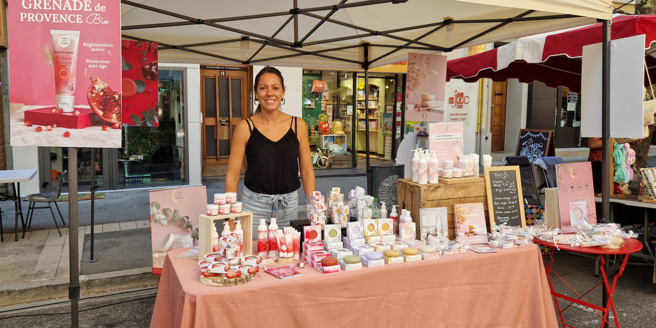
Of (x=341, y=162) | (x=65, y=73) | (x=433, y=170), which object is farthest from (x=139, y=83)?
(x=341, y=162)

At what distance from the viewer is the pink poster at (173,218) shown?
3520mm

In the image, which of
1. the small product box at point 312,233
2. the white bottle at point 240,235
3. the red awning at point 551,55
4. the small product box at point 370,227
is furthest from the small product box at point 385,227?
the red awning at point 551,55

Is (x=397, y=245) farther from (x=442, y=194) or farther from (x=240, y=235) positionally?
(x=240, y=235)

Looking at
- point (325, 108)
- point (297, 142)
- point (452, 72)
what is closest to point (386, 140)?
point (325, 108)

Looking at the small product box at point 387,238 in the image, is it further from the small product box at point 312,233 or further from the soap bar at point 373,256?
the small product box at point 312,233

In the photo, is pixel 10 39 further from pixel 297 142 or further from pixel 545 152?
pixel 545 152

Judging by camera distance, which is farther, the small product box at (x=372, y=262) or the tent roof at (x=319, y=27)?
the tent roof at (x=319, y=27)

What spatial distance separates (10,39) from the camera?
8.21 feet

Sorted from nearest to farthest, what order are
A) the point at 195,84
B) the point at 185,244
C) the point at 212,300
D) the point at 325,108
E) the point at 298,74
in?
the point at 212,300, the point at 185,244, the point at 195,84, the point at 298,74, the point at 325,108

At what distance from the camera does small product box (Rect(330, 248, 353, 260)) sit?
273 cm

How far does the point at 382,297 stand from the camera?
8.57 feet

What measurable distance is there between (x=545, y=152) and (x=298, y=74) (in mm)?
6069

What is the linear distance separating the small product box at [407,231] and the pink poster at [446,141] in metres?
0.66

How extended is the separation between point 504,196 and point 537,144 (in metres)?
5.47
